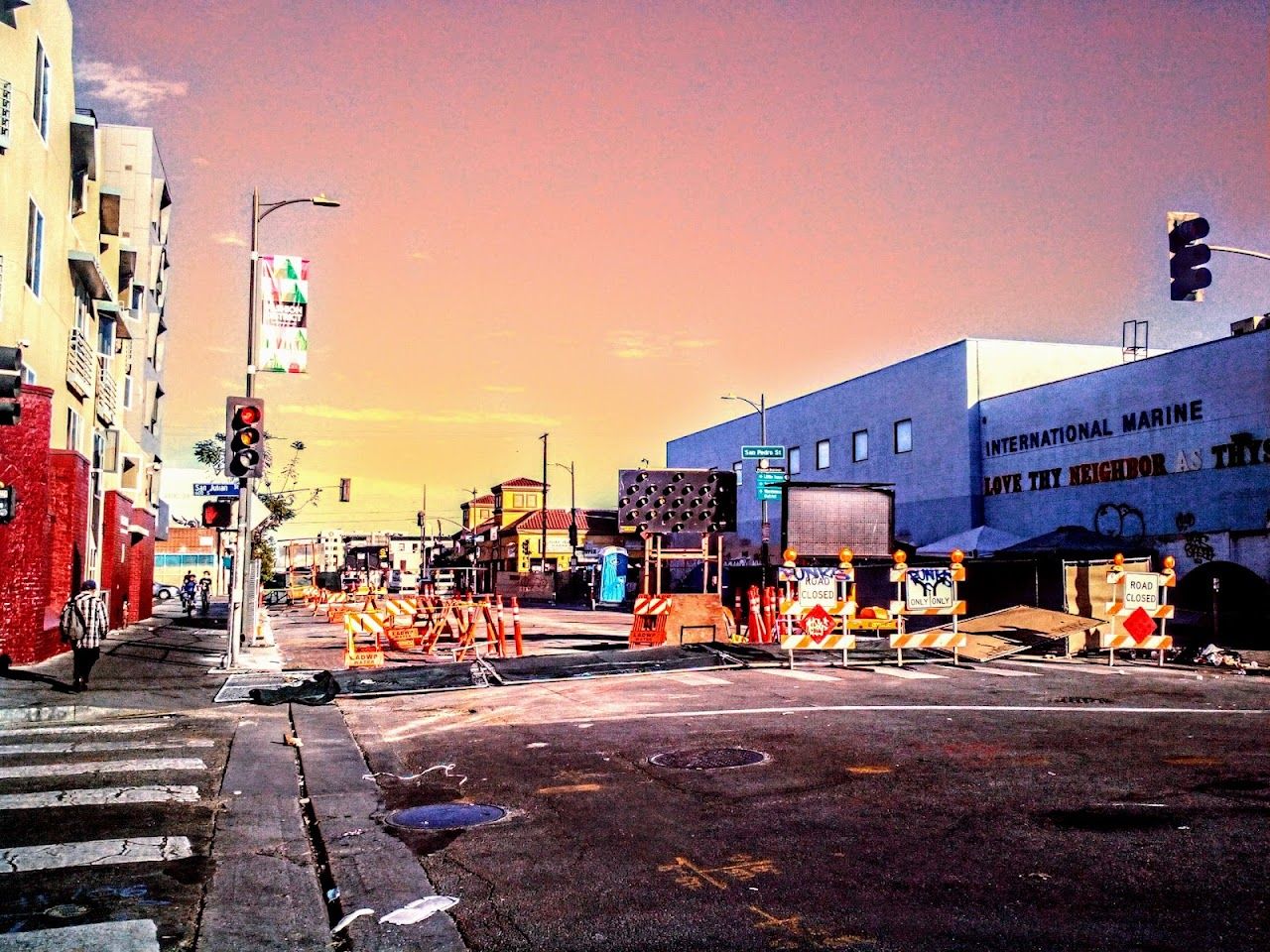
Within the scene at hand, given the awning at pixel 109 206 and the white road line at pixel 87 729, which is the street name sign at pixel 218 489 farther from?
the awning at pixel 109 206

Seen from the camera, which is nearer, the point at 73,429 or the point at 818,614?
the point at 818,614

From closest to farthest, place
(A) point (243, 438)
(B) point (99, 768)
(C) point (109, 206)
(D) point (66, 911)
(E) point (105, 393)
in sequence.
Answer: (D) point (66, 911) → (B) point (99, 768) → (A) point (243, 438) → (C) point (109, 206) → (E) point (105, 393)

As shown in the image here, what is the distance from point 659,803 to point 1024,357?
124 feet

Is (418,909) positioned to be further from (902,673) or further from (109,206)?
(109,206)

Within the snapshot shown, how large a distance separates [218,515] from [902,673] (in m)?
11.6

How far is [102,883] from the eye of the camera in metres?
5.80

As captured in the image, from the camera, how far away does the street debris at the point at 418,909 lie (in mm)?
5305

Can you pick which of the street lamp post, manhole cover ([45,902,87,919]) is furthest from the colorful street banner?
manhole cover ([45,902,87,919])

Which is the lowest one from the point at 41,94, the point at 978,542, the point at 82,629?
the point at 82,629

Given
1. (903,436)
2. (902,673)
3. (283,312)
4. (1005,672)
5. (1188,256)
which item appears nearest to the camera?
(1188,256)

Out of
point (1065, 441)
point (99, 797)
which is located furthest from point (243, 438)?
point (1065, 441)

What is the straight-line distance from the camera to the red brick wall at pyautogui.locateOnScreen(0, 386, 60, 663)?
58.7ft

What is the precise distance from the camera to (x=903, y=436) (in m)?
45.9

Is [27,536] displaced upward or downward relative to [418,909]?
upward
